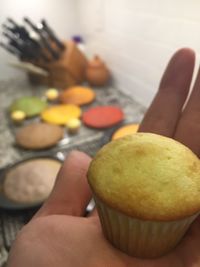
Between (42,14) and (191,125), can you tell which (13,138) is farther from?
(42,14)

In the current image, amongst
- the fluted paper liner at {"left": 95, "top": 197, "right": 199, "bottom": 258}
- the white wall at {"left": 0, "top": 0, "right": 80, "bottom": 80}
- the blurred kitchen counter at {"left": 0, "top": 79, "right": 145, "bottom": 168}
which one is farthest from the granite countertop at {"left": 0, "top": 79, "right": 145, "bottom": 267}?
the fluted paper liner at {"left": 95, "top": 197, "right": 199, "bottom": 258}

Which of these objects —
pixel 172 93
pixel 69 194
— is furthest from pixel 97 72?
pixel 69 194

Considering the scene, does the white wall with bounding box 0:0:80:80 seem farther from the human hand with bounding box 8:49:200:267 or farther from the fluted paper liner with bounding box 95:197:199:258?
the fluted paper liner with bounding box 95:197:199:258

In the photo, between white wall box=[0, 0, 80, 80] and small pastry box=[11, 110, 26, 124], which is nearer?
small pastry box=[11, 110, 26, 124]

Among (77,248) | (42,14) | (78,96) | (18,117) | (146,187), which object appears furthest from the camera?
(42,14)

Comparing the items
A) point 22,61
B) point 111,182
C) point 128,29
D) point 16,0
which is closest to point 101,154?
point 111,182

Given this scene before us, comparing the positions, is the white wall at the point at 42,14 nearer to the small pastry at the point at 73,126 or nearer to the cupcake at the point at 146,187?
the small pastry at the point at 73,126
